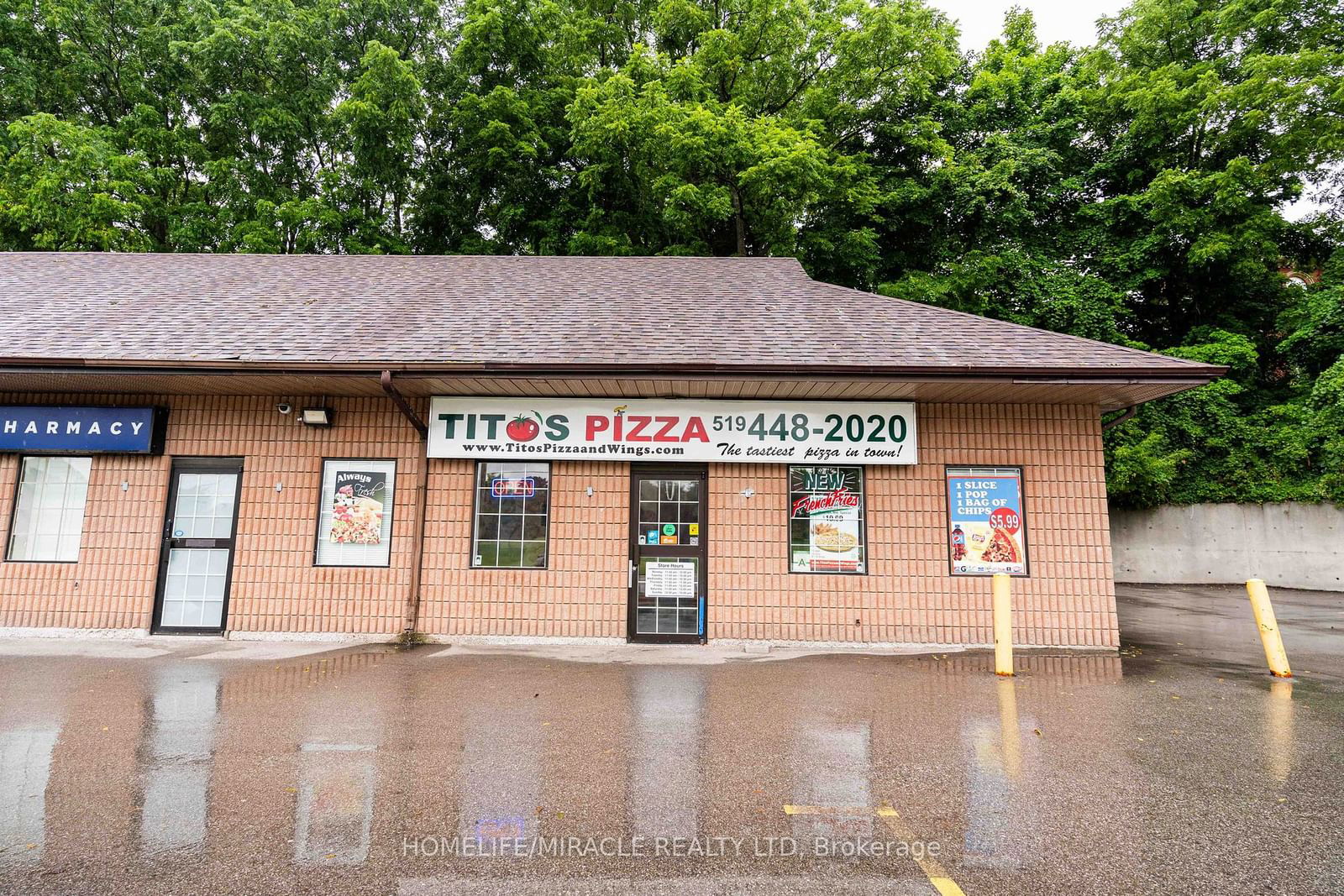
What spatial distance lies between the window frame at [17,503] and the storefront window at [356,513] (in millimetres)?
2818

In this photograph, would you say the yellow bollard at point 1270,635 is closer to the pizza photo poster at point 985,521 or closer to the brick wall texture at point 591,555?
the brick wall texture at point 591,555

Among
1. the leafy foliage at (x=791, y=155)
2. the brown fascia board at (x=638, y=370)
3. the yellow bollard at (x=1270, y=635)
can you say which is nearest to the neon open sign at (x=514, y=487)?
the brown fascia board at (x=638, y=370)

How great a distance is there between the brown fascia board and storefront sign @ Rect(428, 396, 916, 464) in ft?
2.64

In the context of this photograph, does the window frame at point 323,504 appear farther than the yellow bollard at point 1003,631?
Yes

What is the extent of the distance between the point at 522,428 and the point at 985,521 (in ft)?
18.3

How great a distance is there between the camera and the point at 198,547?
26.5 feet

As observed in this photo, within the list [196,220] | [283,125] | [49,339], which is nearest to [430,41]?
[283,125]

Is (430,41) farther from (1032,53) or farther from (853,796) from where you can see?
(853,796)

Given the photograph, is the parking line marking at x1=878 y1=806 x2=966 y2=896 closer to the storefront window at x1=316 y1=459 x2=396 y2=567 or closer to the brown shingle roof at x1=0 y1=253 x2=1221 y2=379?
the brown shingle roof at x1=0 y1=253 x2=1221 y2=379

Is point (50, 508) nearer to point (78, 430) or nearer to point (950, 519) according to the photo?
point (78, 430)

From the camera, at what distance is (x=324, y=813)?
330cm

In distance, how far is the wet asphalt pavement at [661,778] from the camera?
280 centimetres

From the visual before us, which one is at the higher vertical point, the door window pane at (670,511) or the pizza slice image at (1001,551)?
the door window pane at (670,511)

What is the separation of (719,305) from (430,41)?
56.4 ft
